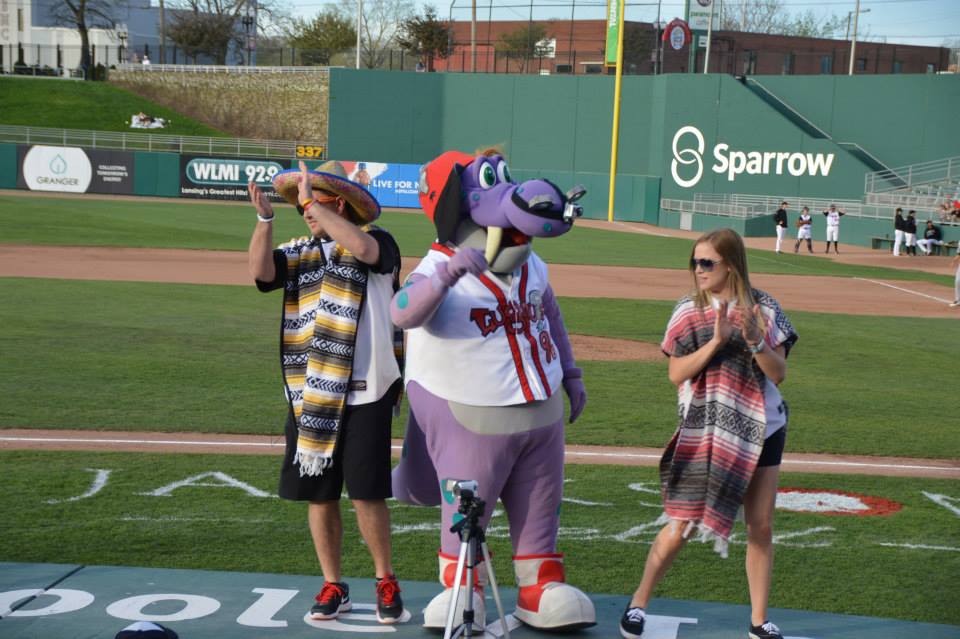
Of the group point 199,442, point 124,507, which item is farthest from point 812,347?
point 124,507

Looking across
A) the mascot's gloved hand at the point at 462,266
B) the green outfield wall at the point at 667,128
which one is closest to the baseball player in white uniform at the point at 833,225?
the green outfield wall at the point at 667,128

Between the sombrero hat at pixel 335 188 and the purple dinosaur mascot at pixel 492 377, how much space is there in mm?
275

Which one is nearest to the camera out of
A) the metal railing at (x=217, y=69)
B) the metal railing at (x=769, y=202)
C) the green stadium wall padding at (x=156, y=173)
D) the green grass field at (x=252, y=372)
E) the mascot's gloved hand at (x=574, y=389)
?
the mascot's gloved hand at (x=574, y=389)

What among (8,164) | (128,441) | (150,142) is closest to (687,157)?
(150,142)

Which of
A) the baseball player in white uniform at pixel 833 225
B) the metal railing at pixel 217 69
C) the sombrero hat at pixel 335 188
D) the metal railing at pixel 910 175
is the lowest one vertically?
the baseball player in white uniform at pixel 833 225

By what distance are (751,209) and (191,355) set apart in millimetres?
32334

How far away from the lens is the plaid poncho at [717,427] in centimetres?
453

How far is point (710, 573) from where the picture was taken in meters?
5.96

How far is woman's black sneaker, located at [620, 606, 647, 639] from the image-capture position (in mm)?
4691

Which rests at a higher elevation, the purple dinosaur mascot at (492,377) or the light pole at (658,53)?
the light pole at (658,53)

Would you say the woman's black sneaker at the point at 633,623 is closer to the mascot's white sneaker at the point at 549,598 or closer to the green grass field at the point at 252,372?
the mascot's white sneaker at the point at 549,598

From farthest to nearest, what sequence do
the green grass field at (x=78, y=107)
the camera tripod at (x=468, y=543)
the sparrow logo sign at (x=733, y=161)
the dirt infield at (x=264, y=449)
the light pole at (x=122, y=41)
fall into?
1. the light pole at (x=122, y=41)
2. the green grass field at (x=78, y=107)
3. the sparrow logo sign at (x=733, y=161)
4. the dirt infield at (x=264, y=449)
5. the camera tripod at (x=468, y=543)

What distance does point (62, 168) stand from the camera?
43125 millimetres

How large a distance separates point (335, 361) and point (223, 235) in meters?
26.5
